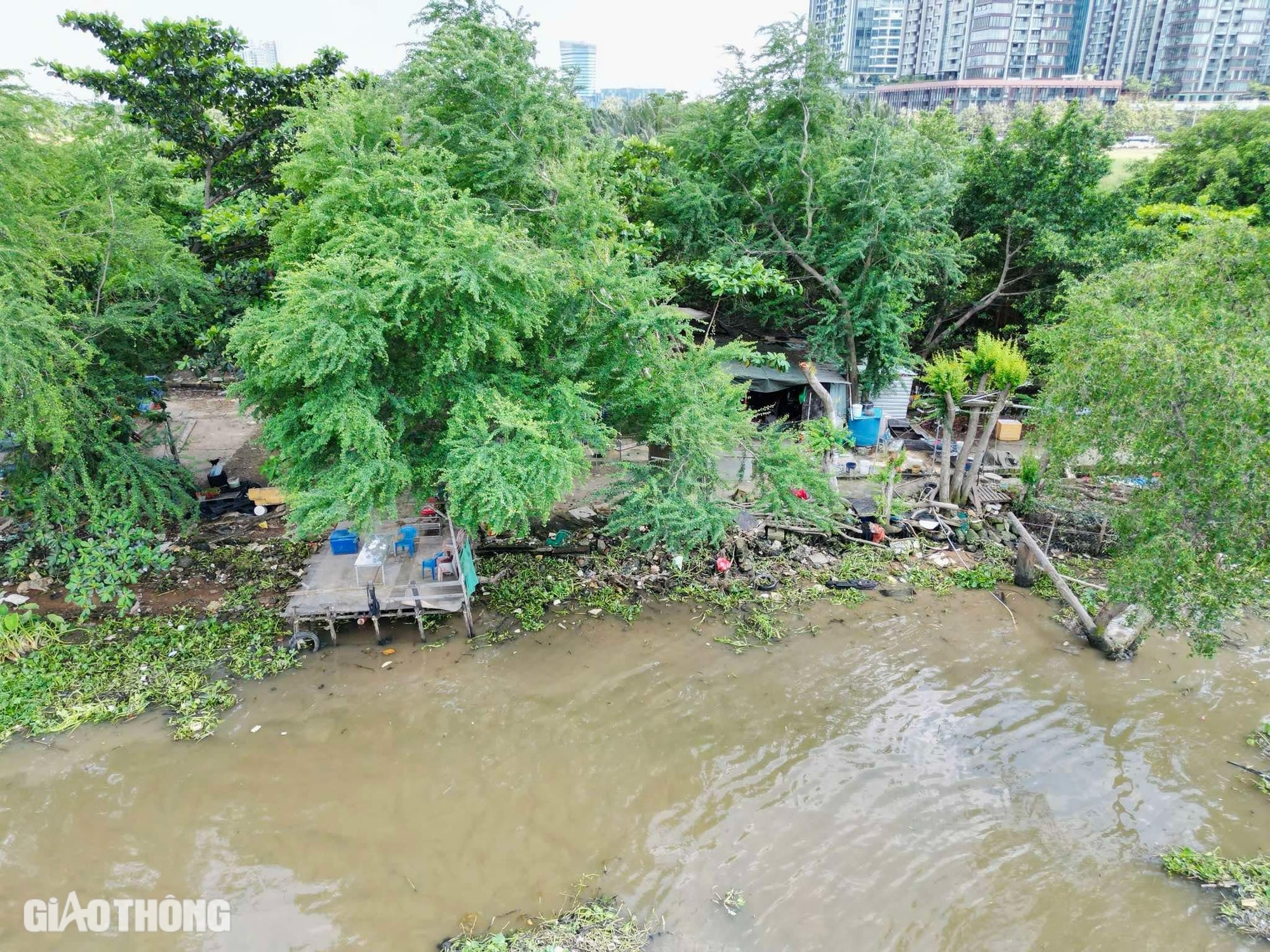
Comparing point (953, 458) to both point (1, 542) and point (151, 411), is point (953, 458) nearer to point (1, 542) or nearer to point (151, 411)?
point (151, 411)

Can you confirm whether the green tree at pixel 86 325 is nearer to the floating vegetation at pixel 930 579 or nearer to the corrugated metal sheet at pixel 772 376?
the corrugated metal sheet at pixel 772 376

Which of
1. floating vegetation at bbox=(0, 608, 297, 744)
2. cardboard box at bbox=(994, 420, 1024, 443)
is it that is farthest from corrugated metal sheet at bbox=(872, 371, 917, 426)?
floating vegetation at bbox=(0, 608, 297, 744)

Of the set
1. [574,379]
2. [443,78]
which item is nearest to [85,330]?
[443,78]

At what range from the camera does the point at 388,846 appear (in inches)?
251

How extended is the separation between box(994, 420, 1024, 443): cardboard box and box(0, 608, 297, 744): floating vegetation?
46.6ft

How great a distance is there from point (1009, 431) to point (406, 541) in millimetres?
12586

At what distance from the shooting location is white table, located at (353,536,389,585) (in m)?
8.73

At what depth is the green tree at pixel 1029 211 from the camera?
14258mm

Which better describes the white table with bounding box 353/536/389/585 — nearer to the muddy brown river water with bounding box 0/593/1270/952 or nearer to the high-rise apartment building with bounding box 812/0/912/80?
the muddy brown river water with bounding box 0/593/1270/952

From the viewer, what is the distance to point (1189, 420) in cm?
683

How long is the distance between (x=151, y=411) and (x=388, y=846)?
964cm

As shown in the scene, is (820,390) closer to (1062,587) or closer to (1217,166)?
(1062,587)

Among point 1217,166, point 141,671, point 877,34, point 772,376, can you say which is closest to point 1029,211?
point 1217,166

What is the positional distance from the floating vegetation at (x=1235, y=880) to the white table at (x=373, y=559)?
907 cm
